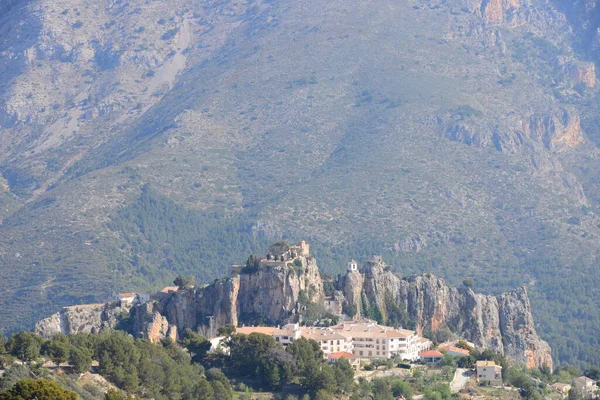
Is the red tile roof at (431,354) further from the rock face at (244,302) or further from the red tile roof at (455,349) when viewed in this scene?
the rock face at (244,302)

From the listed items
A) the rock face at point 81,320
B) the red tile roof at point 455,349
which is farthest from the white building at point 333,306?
the rock face at point 81,320

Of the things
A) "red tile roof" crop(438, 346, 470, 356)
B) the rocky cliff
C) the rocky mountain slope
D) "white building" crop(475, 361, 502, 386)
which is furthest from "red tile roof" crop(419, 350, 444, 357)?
the rocky mountain slope

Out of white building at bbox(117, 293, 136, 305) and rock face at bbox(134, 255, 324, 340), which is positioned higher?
rock face at bbox(134, 255, 324, 340)

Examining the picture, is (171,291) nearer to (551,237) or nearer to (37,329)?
(37,329)

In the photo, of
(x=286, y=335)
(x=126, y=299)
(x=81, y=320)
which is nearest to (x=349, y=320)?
(x=286, y=335)

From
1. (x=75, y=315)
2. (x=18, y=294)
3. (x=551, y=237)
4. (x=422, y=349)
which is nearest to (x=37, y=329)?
(x=75, y=315)

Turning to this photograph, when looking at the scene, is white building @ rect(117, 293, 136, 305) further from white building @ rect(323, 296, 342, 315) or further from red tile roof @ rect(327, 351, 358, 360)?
red tile roof @ rect(327, 351, 358, 360)

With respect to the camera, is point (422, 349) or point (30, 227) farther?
point (30, 227)
